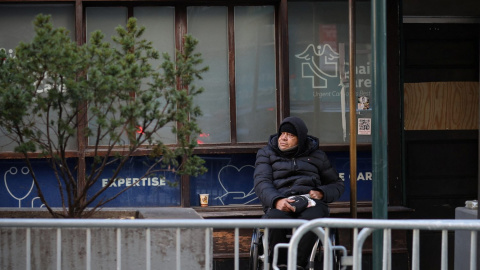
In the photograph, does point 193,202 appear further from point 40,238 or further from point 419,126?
point 40,238

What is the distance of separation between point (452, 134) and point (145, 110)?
4912 millimetres

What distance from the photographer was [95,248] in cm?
547

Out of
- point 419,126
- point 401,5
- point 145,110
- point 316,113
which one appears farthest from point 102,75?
point 419,126

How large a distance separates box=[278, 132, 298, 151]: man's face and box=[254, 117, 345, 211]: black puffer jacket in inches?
2.3

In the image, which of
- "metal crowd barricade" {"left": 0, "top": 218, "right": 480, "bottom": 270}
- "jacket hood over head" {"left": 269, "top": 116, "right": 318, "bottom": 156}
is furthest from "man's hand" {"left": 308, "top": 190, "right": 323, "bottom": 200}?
"metal crowd barricade" {"left": 0, "top": 218, "right": 480, "bottom": 270}

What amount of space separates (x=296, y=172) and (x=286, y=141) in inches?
11.2

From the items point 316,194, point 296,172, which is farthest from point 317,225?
point 296,172

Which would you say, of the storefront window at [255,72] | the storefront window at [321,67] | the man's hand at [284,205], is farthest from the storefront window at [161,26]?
the man's hand at [284,205]

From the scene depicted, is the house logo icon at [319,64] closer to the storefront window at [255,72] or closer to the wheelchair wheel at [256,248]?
the storefront window at [255,72]

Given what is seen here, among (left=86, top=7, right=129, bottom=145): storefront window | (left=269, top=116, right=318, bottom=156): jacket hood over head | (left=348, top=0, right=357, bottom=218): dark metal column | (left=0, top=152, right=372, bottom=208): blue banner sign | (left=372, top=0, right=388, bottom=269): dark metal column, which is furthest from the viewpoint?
(left=86, top=7, right=129, bottom=145): storefront window

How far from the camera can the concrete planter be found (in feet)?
17.9

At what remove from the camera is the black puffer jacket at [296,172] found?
7461mm

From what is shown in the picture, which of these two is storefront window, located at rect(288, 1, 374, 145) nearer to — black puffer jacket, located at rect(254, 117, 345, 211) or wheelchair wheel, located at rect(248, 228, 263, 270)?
black puffer jacket, located at rect(254, 117, 345, 211)

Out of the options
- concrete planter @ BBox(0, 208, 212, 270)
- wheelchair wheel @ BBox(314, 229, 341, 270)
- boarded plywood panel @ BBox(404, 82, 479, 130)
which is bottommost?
wheelchair wheel @ BBox(314, 229, 341, 270)
